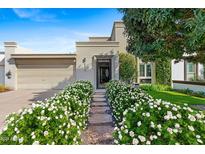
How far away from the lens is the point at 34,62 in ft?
81.9

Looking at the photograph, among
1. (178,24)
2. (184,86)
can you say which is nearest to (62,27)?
(184,86)

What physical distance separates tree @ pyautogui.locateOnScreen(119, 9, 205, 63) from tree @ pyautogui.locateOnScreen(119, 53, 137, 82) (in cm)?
1411

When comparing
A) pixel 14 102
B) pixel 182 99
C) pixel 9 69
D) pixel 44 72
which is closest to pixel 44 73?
pixel 44 72

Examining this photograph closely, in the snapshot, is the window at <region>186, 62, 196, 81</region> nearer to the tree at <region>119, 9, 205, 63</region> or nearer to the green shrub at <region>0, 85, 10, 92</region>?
the tree at <region>119, 9, 205, 63</region>

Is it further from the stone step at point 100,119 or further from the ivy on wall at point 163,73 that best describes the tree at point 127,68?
the stone step at point 100,119

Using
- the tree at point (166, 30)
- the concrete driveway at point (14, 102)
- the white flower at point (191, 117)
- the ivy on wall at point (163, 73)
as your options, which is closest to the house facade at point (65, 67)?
the ivy on wall at point (163, 73)

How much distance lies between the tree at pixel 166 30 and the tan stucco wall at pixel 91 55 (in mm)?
13985

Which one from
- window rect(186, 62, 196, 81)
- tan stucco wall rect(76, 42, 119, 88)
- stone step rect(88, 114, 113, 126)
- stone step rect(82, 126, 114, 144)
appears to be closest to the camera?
stone step rect(82, 126, 114, 144)

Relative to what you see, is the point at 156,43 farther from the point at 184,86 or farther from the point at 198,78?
the point at 198,78

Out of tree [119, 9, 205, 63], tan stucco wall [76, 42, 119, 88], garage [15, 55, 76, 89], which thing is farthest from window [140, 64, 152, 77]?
tree [119, 9, 205, 63]

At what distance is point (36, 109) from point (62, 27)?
1770cm

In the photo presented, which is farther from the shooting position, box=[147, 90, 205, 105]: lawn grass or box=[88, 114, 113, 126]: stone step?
box=[147, 90, 205, 105]: lawn grass

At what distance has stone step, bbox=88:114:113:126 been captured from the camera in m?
8.73
